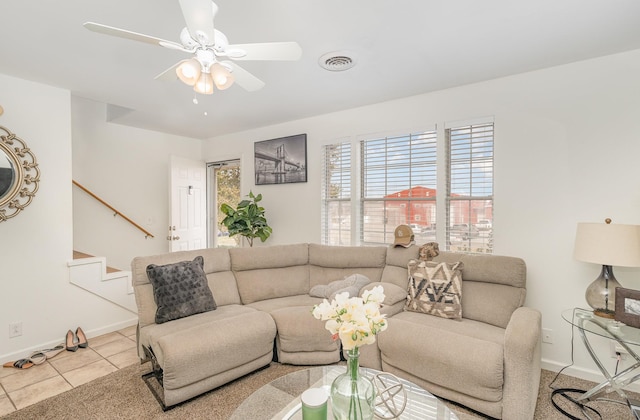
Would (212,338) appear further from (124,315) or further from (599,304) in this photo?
(599,304)

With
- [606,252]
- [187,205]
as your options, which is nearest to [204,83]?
[606,252]

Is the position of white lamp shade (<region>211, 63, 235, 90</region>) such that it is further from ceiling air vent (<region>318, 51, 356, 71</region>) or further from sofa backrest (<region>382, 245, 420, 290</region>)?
sofa backrest (<region>382, 245, 420, 290</region>)

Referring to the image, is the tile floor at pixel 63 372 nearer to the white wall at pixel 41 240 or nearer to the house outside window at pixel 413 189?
the white wall at pixel 41 240


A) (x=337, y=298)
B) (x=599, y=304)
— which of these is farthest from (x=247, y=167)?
(x=599, y=304)

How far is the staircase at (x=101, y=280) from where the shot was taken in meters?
3.21

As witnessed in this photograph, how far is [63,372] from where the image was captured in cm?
262

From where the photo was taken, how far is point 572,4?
5.74 ft

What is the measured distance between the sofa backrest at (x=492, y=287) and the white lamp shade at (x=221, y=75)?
91.3 inches

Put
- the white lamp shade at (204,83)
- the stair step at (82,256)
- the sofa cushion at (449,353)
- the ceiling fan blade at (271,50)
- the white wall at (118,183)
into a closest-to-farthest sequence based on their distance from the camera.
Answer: the ceiling fan blade at (271,50) < the white lamp shade at (204,83) < the sofa cushion at (449,353) < the stair step at (82,256) < the white wall at (118,183)

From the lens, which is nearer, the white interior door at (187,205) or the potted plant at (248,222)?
the potted plant at (248,222)

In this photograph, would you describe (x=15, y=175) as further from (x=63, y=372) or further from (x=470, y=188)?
(x=470, y=188)

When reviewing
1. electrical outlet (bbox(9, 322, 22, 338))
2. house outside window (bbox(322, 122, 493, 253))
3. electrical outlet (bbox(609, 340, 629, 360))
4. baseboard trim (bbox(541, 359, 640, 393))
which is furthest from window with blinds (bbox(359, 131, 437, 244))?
electrical outlet (bbox(9, 322, 22, 338))

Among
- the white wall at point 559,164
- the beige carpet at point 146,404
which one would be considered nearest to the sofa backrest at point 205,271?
the beige carpet at point 146,404

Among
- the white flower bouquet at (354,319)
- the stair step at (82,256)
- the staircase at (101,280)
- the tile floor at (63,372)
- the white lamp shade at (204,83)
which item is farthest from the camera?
the stair step at (82,256)
